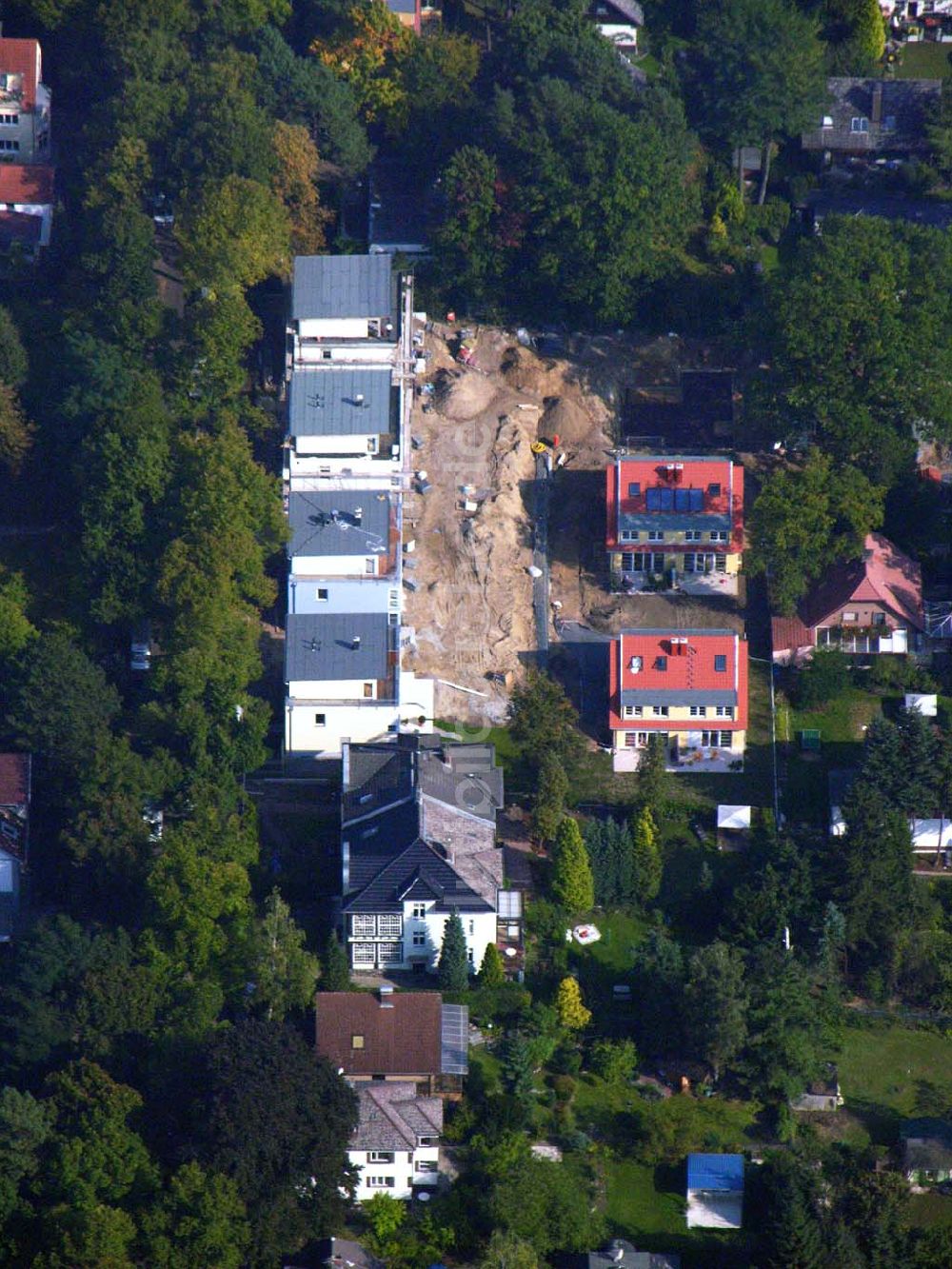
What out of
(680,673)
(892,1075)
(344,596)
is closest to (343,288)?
(344,596)

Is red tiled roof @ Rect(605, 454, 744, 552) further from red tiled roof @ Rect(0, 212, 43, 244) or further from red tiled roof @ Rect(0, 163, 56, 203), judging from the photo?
red tiled roof @ Rect(0, 163, 56, 203)

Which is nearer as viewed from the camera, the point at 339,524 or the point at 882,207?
the point at 339,524

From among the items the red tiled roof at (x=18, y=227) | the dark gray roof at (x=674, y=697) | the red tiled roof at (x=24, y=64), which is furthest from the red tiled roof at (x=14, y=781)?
the red tiled roof at (x=24, y=64)

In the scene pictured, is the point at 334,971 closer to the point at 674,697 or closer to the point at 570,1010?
the point at 570,1010

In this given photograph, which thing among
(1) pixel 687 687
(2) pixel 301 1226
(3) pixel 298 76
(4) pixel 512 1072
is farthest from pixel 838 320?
(2) pixel 301 1226

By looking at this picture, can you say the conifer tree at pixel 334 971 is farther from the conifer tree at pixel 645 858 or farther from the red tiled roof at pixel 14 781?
the red tiled roof at pixel 14 781

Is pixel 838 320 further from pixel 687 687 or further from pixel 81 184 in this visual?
pixel 81 184
